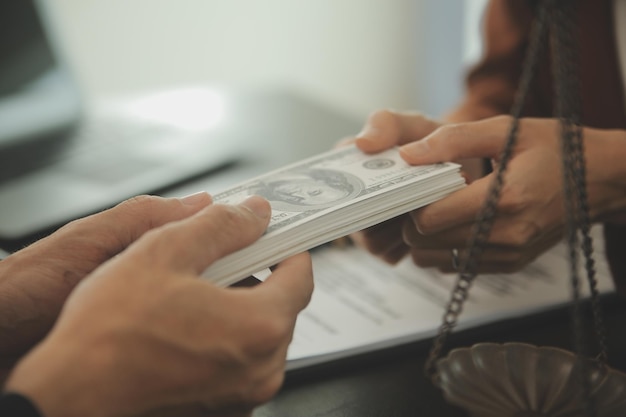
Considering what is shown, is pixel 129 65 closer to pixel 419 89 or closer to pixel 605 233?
pixel 419 89

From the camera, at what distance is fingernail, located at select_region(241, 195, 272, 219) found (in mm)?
528

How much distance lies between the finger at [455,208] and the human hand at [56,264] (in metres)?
0.23

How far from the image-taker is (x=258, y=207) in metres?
0.53

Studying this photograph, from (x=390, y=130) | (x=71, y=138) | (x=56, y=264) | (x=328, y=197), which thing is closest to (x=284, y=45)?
(x=71, y=138)

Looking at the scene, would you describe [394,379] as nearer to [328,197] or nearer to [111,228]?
[328,197]

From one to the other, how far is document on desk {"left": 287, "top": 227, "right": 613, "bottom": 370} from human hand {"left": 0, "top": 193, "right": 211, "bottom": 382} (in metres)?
0.20

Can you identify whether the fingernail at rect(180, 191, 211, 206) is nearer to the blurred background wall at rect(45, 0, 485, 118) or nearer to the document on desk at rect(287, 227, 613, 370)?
the document on desk at rect(287, 227, 613, 370)

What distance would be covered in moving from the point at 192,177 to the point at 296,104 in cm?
43

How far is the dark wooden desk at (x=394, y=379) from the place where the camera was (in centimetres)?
55

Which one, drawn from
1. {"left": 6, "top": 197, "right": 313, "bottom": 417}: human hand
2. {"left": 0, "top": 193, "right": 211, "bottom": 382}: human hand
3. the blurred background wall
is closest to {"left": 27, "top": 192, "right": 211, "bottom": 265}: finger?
{"left": 0, "top": 193, "right": 211, "bottom": 382}: human hand

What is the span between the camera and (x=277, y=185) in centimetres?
66

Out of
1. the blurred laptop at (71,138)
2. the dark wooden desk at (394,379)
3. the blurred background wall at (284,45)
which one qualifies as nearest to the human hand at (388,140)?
the dark wooden desk at (394,379)

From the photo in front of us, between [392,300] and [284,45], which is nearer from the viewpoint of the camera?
[392,300]

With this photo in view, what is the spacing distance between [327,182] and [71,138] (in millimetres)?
698
